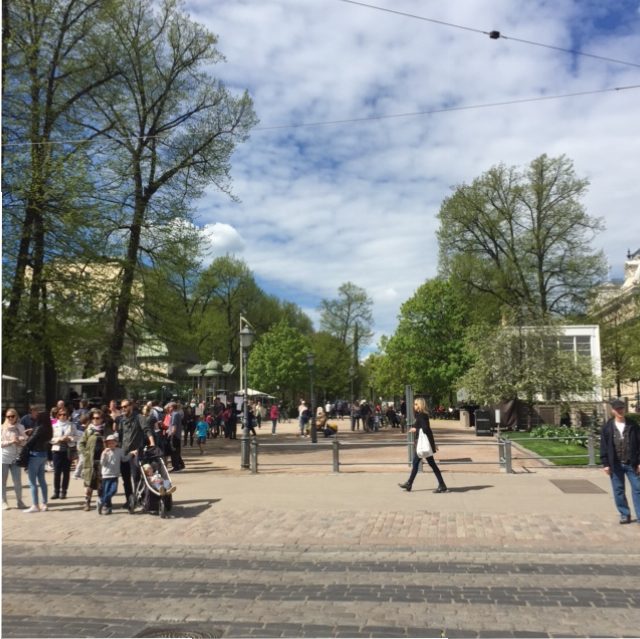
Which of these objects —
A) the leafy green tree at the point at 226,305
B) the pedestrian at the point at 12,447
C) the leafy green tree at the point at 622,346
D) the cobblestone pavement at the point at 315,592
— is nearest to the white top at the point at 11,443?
the pedestrian at the point at 12,447

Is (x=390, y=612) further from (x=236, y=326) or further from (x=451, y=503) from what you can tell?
(x=236, y=326)

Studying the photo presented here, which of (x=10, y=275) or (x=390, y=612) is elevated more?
(x=10, y=275)

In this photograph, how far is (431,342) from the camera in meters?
52.1

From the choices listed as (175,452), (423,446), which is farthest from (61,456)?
(423,446)

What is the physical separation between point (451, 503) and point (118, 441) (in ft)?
18.8

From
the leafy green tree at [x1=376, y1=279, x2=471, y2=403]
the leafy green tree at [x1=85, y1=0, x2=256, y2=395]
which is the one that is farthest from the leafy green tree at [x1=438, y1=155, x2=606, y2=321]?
the leafy green tree at [x1=85, y1=0, x2=256, y2=395]

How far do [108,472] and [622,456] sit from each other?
793cm

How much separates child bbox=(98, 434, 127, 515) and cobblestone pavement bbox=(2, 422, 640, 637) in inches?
12.5

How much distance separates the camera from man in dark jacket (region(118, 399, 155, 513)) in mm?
11312

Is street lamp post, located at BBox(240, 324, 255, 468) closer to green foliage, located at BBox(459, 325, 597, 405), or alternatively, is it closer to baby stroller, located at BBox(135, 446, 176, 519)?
baby stroller, located at BBox(135, 446, 176, 519)

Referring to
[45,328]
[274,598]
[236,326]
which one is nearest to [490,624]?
[274,598]

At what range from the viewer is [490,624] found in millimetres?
5492

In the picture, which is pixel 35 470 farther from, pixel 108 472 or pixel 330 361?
pixel 330 361

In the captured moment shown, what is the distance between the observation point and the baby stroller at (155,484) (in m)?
10.6
